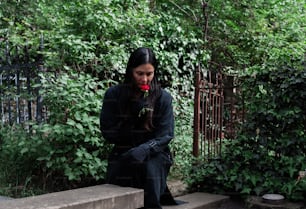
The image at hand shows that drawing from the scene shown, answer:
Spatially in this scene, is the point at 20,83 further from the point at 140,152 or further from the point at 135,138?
the point at 140,152

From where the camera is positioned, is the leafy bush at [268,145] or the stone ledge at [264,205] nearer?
the stone ledge at [264,205]

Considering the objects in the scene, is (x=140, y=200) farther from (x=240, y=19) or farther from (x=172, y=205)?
(x=240, y=19)

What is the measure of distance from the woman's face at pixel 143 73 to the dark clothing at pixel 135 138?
0.18 metres

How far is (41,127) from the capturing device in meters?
4.38

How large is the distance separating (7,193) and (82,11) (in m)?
2.62

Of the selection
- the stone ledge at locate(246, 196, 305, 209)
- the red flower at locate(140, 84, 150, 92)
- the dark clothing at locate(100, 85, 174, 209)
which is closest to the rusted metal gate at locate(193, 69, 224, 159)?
the stone ledge at locate(246, 196, 305, 209)

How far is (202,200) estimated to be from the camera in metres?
4.31

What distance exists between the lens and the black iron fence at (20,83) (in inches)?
191

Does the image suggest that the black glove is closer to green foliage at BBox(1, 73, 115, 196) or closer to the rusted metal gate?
green foliage at BBox(1, 73, 115, 196)

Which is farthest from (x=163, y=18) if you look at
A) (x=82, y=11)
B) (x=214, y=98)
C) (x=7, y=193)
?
(x=7, y=193)

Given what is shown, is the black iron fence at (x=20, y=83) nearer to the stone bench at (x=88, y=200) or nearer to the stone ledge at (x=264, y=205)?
the stone bench at (x=88, y=200)

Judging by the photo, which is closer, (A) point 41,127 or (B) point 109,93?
(B) point 109,93

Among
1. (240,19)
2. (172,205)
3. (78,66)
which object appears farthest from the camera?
(240,19)

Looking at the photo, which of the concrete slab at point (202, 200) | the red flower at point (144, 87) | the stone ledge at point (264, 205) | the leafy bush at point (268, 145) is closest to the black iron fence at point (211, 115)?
the leafy bush at point (268, 145)
